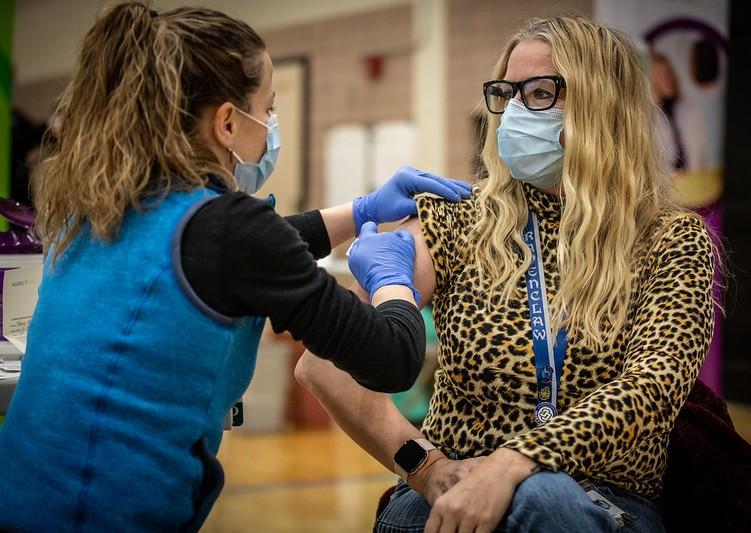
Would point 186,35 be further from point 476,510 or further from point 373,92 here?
point 373,92

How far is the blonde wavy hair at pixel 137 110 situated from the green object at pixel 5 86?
218 cm

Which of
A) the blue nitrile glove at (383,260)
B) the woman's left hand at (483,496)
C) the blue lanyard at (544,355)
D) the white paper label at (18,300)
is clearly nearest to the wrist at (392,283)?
the blue nitrile glove at (383,260)

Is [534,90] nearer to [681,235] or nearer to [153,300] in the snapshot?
[681,235]

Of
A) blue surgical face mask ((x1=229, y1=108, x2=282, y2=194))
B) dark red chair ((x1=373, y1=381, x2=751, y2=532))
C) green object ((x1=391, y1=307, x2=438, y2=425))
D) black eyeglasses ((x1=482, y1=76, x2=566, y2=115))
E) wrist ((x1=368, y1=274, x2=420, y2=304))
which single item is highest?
black eyeglasses ((x1=482, y1=76, x2=566, y2=115))

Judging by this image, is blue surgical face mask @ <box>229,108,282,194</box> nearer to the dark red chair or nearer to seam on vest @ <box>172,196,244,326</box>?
seam on vest @ <box>172,196,244,326</box>

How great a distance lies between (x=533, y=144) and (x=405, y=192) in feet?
0.91

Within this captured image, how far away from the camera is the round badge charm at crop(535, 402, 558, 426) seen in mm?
1449

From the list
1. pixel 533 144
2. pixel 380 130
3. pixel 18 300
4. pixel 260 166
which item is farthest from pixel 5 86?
pixel 380 130

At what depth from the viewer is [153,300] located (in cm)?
111

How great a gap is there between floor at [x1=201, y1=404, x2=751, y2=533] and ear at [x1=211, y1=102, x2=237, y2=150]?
236 cm

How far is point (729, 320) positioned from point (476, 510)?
5065 mm

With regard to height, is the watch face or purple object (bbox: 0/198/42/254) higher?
purple object (bbox: 0/198/42/254)

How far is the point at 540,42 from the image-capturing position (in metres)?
1.64

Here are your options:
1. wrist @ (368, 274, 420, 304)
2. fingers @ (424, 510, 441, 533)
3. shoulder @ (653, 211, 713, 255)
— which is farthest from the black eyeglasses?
fingers @ (424, 510, 441, 533)
